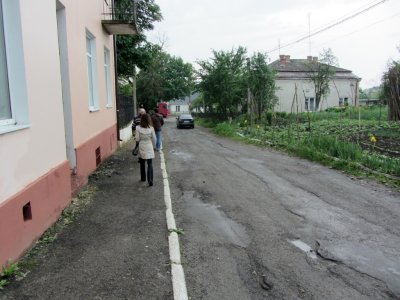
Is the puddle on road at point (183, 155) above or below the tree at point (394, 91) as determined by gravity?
below

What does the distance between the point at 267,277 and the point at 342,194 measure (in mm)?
4665

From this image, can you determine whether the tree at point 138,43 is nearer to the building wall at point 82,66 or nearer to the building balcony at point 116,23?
the building balcony at point 116,23

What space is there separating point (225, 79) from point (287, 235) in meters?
27.6

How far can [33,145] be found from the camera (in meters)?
5.45

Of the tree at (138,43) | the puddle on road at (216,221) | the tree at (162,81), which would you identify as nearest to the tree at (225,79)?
the tree at (162,81)

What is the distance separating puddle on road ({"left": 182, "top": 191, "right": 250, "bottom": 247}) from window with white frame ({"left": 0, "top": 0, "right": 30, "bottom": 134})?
3.02 meters

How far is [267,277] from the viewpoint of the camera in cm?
436

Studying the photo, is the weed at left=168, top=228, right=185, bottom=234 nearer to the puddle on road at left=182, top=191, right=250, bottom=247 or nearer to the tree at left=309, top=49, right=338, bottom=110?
the puddle on road at left=182, top=191, right=250, bottom=247

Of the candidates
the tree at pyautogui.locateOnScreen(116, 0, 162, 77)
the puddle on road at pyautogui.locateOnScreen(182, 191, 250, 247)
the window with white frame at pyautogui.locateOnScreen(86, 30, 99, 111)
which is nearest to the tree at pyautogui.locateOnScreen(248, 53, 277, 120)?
the tree at pyautogui.locateOnScreen(116, 0, 162, 77)

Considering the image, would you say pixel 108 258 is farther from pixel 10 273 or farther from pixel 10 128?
pixel 10 128

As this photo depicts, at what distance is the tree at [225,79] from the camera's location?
32500 millimetres

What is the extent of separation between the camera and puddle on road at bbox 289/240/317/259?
507cm

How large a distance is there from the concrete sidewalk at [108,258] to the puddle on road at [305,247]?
1750 mm

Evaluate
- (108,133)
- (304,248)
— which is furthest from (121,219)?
(108,133)
